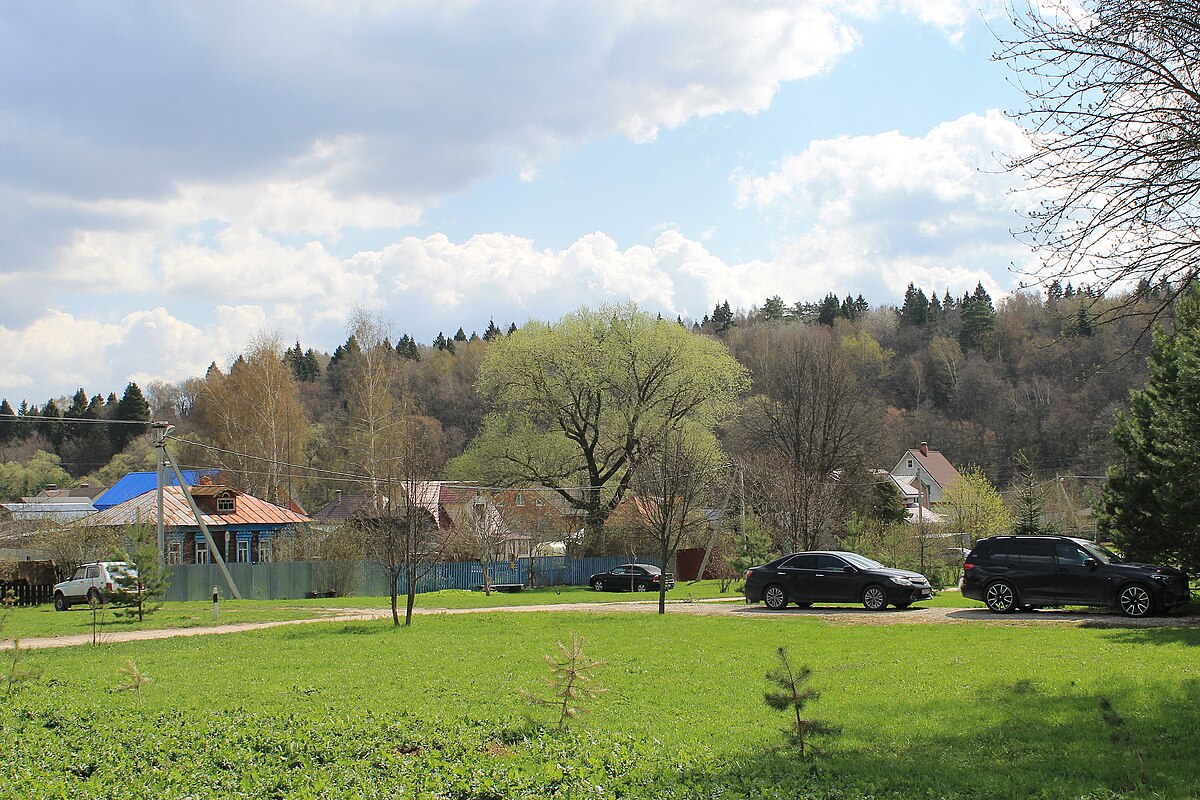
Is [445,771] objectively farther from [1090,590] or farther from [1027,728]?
[1090,590]

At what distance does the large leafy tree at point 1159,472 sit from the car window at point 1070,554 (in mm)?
1969

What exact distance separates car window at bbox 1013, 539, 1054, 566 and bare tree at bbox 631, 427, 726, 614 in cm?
795

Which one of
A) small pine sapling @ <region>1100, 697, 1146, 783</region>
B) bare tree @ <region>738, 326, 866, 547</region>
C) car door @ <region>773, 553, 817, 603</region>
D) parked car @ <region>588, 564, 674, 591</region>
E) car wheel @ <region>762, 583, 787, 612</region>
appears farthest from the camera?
parked car @ <region>588, 564, 674, 591</region>

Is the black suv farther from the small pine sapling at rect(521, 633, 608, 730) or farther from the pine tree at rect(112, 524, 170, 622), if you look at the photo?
the pine tree at rect(112, 524, 170, 622)

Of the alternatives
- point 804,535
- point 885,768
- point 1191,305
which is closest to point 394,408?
point 804,535

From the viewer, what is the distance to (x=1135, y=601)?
1741 cm

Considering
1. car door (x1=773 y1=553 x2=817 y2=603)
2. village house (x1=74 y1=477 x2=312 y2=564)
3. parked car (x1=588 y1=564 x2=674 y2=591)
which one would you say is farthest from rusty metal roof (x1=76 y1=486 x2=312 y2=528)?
car door (x1=773 y1=553 x2=817 y2=603)

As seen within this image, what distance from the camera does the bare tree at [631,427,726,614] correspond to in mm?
24388

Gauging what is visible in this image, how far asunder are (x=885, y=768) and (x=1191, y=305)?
985cm

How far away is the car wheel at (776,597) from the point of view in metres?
22.7

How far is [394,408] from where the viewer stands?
182 ft

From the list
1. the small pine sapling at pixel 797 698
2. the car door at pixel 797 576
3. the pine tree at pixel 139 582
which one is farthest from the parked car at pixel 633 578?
the small pine sapling at pixel 797 698

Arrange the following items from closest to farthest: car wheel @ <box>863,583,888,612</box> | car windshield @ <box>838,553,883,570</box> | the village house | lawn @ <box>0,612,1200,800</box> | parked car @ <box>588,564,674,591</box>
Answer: lawn @ <box>0,612,1200,800</box> → car wheel @ <box>863,583,888,612</box> → car windshield @ <box>838,553,883,570</box> → parked car @ <box>588,564,674,591</box> → the village house

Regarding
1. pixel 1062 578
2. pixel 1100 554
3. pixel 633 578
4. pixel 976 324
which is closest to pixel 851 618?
pixel 1062 578
